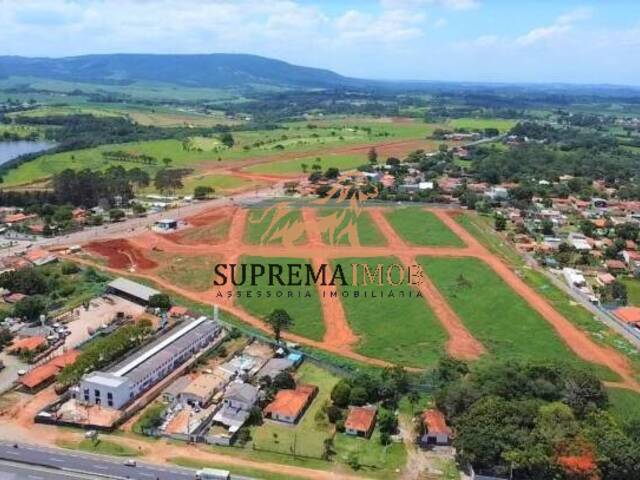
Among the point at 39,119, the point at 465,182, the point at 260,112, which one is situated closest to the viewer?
the point at 465,182

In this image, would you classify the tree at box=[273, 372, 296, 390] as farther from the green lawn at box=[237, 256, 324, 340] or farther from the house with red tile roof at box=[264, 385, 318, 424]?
the green lawn at box=[237, 256, 324, 340]

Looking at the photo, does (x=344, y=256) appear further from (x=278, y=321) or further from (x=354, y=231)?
(x=278, y=321)

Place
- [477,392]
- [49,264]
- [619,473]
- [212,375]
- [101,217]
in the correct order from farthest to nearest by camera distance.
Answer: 1. [101,217]
2. [49,264]
3. [212,375]
4. [477,392]
5. [619,473]

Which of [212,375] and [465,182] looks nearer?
[212,375]

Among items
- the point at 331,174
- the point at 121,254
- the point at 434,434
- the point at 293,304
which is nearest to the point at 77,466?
the point at 434,434

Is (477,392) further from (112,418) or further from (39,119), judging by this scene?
(39,119)

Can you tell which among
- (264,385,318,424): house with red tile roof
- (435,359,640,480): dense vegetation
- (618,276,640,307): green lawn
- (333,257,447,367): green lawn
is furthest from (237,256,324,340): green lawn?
(618,276,640,307): green lawn

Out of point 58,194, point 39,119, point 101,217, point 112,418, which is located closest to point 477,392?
point 112,418
